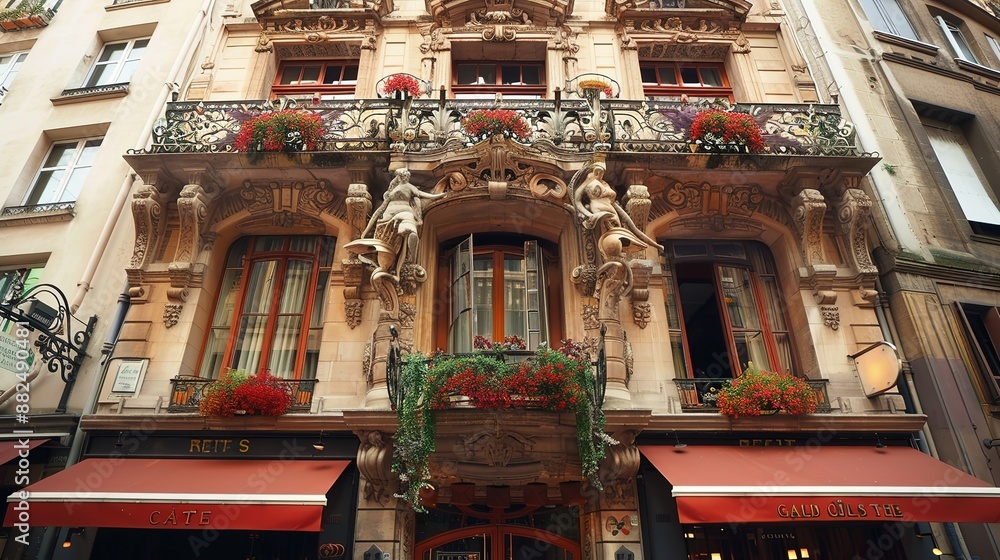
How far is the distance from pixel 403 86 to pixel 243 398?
6.03 meters

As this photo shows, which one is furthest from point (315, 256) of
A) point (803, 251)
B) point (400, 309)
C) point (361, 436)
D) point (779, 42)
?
point (779, 42)

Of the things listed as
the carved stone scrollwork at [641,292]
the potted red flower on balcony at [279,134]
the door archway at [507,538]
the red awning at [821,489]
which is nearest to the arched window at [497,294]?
the carved stone scrollwork at [641,292]

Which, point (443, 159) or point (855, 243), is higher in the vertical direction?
point (443, 159)

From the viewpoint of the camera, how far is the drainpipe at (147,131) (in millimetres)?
8727

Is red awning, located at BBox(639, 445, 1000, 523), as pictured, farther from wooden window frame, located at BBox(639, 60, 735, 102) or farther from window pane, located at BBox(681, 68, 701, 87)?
window pane, located at BBox(681, 68, 701, 87)

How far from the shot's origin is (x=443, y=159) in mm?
8141

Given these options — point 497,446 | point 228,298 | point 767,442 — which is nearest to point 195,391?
point 228,298

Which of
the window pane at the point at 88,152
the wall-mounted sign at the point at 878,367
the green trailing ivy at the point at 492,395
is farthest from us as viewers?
the window pane at the point at 88,152

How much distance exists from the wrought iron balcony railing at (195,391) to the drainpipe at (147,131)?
2.35 m

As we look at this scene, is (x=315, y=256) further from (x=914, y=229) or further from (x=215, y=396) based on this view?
(x=914, y=229)

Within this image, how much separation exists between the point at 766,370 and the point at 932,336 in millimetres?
2335

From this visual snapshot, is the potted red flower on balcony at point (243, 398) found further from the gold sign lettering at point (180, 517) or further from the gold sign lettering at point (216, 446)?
→ the gold sign lettering at point (180, 517)

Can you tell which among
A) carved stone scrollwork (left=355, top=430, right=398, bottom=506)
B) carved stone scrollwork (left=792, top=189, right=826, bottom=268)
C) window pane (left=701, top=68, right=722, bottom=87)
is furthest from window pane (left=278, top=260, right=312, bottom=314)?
window pane (left=701, top=68, right=722, bottom=87)

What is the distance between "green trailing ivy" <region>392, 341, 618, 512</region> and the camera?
20.2 ft
